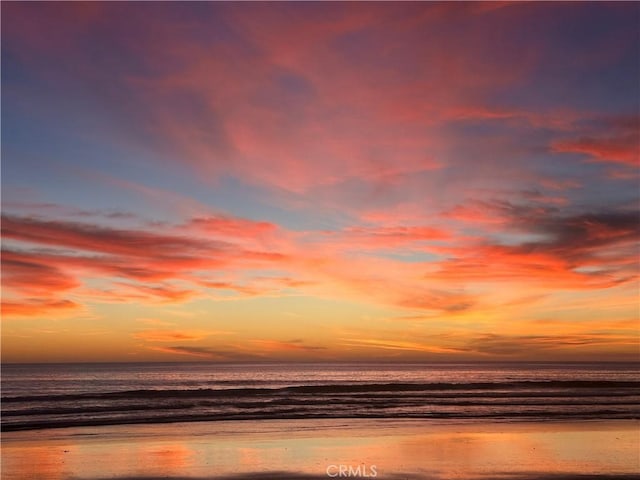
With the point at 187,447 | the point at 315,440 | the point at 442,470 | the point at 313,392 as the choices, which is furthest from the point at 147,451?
the point at 313,392

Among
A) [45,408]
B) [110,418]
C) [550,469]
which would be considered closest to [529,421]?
[550,469]

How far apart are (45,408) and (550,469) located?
27.3 m

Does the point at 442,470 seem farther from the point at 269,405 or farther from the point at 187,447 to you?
the point at 269,405

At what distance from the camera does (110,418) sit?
27297 millimetres

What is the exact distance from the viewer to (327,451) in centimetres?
1800

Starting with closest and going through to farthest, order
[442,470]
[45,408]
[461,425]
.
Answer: [442,470] → [461,425] → [45,408]

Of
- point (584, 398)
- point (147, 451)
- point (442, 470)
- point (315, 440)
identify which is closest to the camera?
point (442, 470)

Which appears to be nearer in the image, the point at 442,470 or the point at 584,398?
the point at 442,470

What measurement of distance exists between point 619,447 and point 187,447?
14295 mm

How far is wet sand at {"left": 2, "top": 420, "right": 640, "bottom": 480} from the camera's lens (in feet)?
50.0

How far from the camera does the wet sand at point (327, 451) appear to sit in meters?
15.2

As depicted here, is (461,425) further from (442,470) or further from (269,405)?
(269,405)

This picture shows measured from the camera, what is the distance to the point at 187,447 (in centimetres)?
1900

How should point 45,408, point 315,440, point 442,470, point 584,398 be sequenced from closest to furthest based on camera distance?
1. point 442,470
2. point 315,440
3. point 45,408
4. point 584,398
